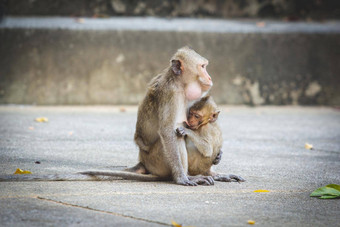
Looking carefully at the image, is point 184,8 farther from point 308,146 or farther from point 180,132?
point 180,132

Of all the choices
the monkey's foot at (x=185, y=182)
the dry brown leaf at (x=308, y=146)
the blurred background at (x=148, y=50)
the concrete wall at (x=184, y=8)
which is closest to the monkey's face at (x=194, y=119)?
the monkey's foot at (x=185, y=182)

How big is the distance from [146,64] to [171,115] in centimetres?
555

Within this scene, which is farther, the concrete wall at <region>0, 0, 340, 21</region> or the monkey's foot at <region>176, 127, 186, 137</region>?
the concrete wall at <region>0, 0, 340, 21</region>

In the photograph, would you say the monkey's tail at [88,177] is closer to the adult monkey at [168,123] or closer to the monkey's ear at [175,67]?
the adult monkey at [168,123]

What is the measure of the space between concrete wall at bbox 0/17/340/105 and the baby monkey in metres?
5.28

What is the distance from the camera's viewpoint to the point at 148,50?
33.4 ft

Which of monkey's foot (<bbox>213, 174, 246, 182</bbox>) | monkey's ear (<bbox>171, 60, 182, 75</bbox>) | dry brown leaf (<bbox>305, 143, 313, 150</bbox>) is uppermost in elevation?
monkey's ear (<bbox>171, 60, 182, 75</bbox>)

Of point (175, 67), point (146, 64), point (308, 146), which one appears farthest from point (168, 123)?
point (146, 64)

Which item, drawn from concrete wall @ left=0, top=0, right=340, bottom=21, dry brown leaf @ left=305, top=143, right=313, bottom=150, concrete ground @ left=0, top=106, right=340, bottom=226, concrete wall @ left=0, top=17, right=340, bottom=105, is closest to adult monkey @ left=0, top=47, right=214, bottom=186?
concrete ground @ left=0, top=106, right=340, bottom=226

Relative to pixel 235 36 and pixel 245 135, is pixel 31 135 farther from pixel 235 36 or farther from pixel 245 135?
pixel 235 36

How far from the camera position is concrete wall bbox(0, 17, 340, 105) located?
9797 millimetres

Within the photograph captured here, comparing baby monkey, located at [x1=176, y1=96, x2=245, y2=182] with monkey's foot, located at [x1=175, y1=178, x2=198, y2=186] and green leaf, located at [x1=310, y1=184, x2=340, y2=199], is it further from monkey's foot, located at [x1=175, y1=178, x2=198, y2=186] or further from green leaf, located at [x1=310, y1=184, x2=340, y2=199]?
green leaf, located at [x1=310, y1=184, x2=340, y2=199]

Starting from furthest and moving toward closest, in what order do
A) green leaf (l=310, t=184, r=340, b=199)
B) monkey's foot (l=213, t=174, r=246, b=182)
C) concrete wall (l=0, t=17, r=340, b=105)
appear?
1. concrete wall (l=0, t=17, r=340, b=105)
2. monkey's foot (l=213, t=174, r=246, b=182)
3. green leaf (l=310, t=184, r=340, b=199)

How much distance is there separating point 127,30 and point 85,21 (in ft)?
2.90
